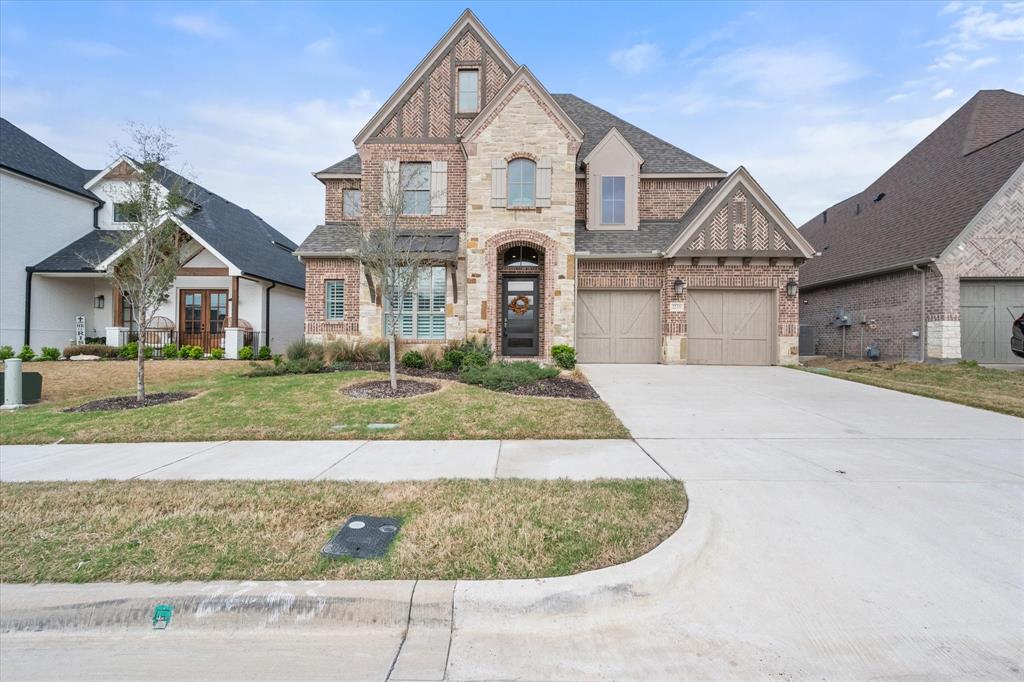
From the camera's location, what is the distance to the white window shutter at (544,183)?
43.5ft

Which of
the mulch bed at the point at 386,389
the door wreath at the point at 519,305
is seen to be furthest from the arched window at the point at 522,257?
the mulch bed at the point at 386,389

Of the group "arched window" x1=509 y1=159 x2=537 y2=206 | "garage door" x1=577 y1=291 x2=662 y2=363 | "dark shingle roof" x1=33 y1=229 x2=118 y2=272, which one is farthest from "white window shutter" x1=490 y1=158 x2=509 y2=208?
"dark shingle roof" x1=33 y1=229 x2=118 y2=272

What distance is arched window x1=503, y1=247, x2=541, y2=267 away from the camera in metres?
14.4

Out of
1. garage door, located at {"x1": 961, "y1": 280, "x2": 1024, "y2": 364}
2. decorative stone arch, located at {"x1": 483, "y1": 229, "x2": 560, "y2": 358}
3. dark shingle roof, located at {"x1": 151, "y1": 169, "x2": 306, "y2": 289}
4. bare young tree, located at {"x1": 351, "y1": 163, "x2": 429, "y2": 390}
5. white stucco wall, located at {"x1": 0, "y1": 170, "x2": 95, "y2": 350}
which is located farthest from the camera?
dark shingle roof, located at {"x1": 151, "y1": 169, "x2": 306, "y2": 289}

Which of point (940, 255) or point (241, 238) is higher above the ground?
point (241, 238)

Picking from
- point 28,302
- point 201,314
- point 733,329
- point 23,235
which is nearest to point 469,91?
point 733,329

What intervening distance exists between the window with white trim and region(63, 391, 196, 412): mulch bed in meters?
5.87

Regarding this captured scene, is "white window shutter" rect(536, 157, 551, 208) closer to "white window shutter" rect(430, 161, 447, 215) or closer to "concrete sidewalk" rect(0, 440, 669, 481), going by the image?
"white window shutter" rect(430, 161, 447, 215)

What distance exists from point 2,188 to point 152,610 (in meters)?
23.0

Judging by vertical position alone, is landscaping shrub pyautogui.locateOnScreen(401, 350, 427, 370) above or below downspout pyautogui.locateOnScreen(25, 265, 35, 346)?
below

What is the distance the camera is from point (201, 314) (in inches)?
696

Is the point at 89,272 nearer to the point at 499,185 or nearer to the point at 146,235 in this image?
the point at 146,235

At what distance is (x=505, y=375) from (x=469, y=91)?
10577 mm

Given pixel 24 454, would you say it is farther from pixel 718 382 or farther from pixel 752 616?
pixel 718 382
